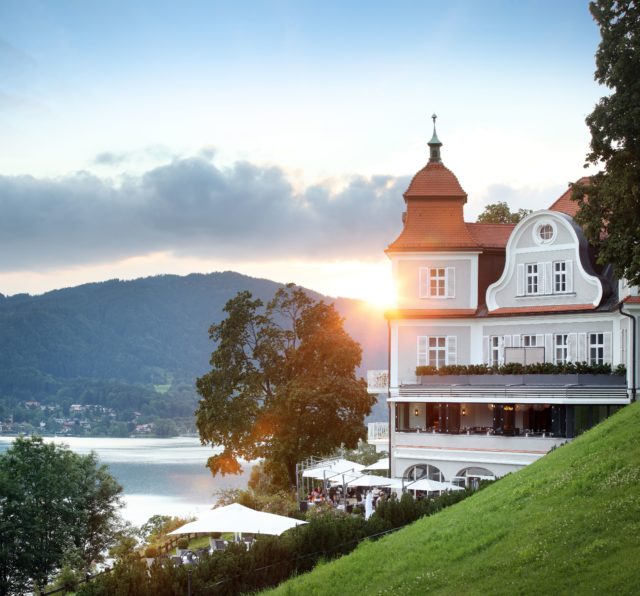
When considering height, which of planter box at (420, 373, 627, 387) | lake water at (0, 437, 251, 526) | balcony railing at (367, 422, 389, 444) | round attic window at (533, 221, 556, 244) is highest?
round attic window at (533, 221, 556, 244)

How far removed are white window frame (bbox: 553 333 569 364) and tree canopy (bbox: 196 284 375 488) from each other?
13657 mm

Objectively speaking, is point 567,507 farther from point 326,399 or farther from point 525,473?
point 326,399

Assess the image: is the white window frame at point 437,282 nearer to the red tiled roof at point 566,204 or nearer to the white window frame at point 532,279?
the white window frame at point 532,279

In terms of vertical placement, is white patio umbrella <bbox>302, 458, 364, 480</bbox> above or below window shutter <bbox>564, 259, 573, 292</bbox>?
below

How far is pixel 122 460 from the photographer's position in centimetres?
15938

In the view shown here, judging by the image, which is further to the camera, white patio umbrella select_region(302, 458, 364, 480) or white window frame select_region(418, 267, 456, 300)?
white window frame select_region(418, 267, 456, 300)

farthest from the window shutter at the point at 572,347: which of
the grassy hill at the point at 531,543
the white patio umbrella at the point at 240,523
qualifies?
the white patio umbrella at the point at 240,523

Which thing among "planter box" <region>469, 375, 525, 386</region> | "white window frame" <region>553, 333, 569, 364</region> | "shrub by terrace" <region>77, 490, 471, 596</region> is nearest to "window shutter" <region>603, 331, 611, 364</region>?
"white window frame" <region>553, 333, 569, 364</region>

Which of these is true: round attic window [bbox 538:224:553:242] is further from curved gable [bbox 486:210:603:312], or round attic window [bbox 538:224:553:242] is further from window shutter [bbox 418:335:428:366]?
window shutter [bbox 418:335:428:366]

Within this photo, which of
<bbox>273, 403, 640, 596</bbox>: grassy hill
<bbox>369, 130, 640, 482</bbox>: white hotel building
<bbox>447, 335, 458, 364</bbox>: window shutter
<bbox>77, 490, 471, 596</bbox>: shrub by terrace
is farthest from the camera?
<bbox>447, 335, 458, 364</bbox>: window shutter

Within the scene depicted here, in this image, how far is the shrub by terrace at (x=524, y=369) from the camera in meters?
37.4

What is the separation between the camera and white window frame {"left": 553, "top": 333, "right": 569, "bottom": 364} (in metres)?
39.6

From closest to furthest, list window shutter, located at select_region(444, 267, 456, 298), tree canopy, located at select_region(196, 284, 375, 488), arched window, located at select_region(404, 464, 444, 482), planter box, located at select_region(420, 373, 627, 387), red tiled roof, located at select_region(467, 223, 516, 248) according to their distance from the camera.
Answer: planter box, located at select_region(420, 373, 627, 387) < arched window, located at select_region(404, 464, 444, 482) < window shutter, located at select_region(444, 267, 456, 298) < red tiled roof, located at select_region(467, 223, 516, 248) < tree canopy, located at select_region(196, 284, 375, 488)

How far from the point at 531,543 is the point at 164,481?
111 metres
